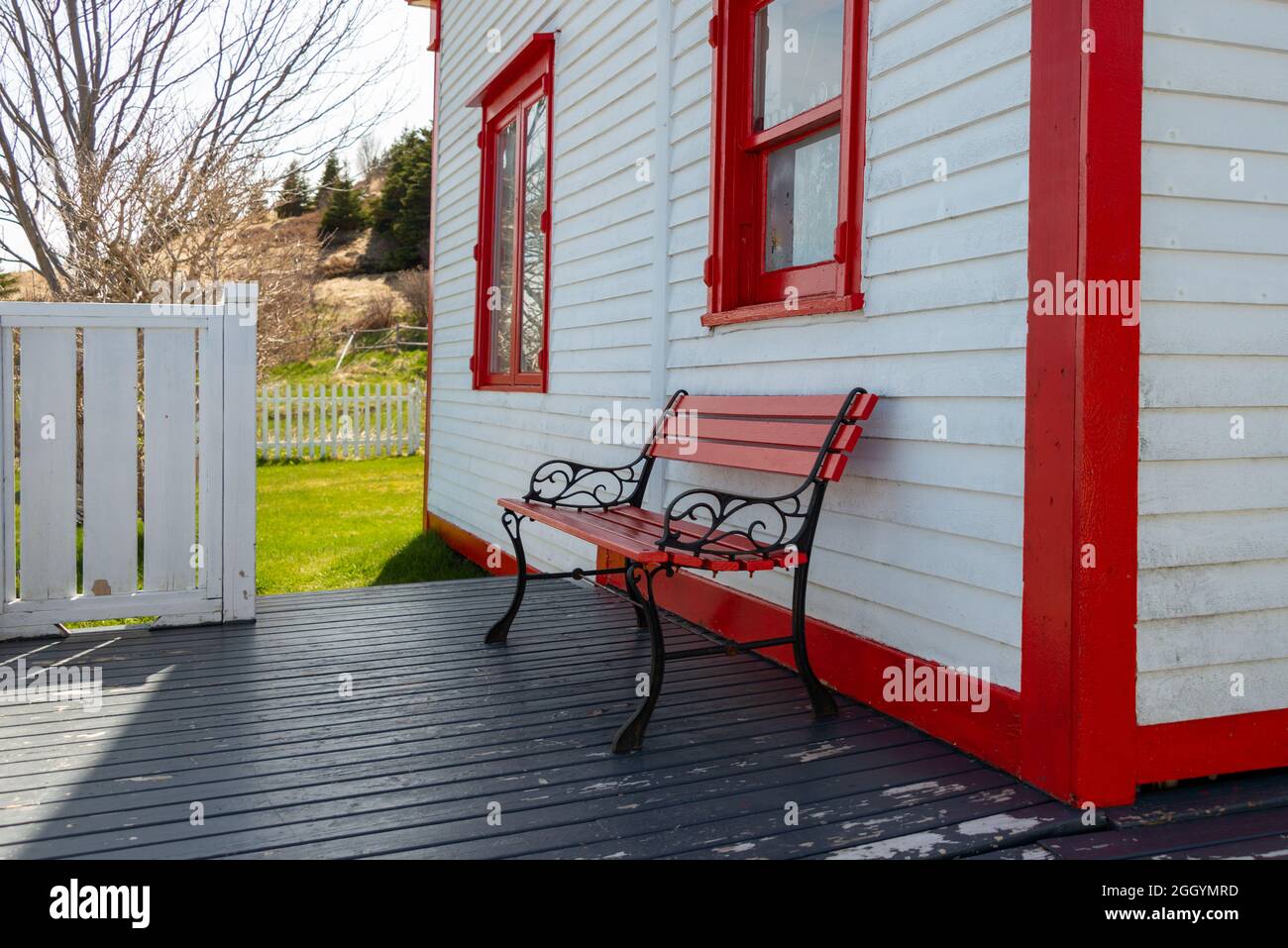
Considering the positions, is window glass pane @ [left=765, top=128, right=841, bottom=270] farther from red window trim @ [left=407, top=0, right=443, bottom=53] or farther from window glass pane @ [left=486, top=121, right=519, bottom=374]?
red window trim @ [left=407, top=0, right=443, bottom=53]

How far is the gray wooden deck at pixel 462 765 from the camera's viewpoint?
7.77 feet

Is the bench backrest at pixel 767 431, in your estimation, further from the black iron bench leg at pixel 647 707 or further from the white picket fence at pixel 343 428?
the white picket fence at pixel 343 428

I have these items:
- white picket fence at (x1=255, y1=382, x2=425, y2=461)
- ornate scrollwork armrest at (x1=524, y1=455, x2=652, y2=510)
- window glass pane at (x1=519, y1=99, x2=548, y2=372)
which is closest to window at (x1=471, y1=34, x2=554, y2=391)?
window glass pane at (x1=519, y1=99, x2=548, y2=372)

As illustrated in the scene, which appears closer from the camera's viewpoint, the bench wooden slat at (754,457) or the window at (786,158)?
the bench wooden slat at (754,457)

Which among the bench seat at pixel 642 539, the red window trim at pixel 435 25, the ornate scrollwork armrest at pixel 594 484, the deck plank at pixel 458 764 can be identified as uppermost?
the red window trim at pixel 435 25

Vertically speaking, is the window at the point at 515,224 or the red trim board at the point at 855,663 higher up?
the window at the point at 515,224

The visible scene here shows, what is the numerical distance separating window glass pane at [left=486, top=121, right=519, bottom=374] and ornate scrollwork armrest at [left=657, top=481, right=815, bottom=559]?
2.94 meters

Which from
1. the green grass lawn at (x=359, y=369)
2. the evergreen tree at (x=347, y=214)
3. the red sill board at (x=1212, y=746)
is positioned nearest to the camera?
the red sill board at (x=1212, y=746)

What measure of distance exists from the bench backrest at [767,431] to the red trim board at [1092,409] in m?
0.75

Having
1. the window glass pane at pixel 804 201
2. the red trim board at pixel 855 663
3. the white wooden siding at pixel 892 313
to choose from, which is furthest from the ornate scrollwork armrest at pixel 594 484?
the window glass pane at pixel 804 201

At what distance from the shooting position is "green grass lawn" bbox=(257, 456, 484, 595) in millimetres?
7297

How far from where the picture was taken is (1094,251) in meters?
2.51
